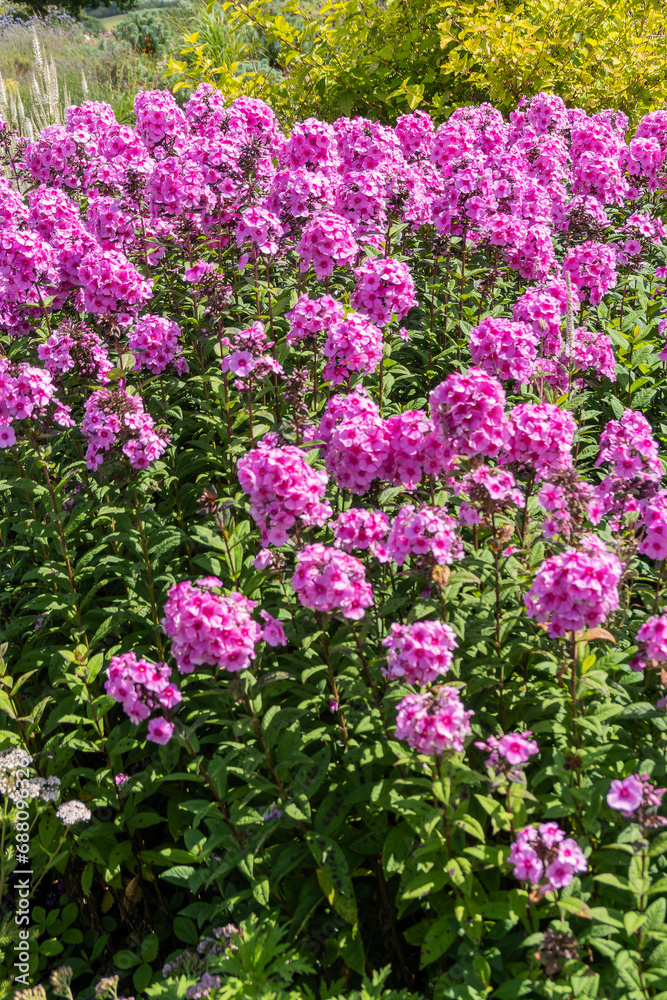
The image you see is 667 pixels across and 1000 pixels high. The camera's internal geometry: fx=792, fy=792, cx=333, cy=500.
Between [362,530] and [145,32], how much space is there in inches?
1453

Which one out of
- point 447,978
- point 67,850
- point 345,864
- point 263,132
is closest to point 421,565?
point 345,864

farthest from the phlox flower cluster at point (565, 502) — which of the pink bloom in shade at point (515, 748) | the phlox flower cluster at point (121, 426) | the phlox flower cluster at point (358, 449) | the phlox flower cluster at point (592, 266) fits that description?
the phlox flower cluster at point (592, 266)

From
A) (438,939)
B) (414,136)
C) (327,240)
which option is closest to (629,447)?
(327,240)

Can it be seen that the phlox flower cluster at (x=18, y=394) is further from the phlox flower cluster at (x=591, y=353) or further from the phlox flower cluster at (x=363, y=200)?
the phlox flower cluster at (x=591, y=353)

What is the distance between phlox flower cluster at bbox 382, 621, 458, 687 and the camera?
9.04ft

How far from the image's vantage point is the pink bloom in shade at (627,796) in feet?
8.52

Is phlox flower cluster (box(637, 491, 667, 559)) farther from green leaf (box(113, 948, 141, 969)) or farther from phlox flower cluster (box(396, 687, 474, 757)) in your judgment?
green leaf (box(113, 948, 141, 969))

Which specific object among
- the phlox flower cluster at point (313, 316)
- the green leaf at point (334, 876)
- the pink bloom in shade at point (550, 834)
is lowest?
the green leaf at point (334, 876)

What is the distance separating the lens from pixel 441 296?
6176mm

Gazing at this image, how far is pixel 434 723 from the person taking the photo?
2646 millimetres

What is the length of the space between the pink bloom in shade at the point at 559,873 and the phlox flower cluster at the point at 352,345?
98.5 inches

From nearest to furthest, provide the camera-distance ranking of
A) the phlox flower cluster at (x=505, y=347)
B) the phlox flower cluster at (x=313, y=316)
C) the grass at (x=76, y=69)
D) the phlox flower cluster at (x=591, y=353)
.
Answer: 1. the phlox flower cluster at (x=505, y=347)
2. the phlox flower cluster at (x=313, y=316)
3. the phlox flower cluster at (x=591, y=353)
4. the grass at (x=76, y=69)

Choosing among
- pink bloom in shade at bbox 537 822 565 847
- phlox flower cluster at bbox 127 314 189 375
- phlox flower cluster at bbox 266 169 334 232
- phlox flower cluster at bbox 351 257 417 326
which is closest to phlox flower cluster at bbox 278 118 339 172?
phlox flower cluster at bbox 266 169 334 232

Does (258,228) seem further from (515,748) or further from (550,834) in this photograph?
(550,834)
